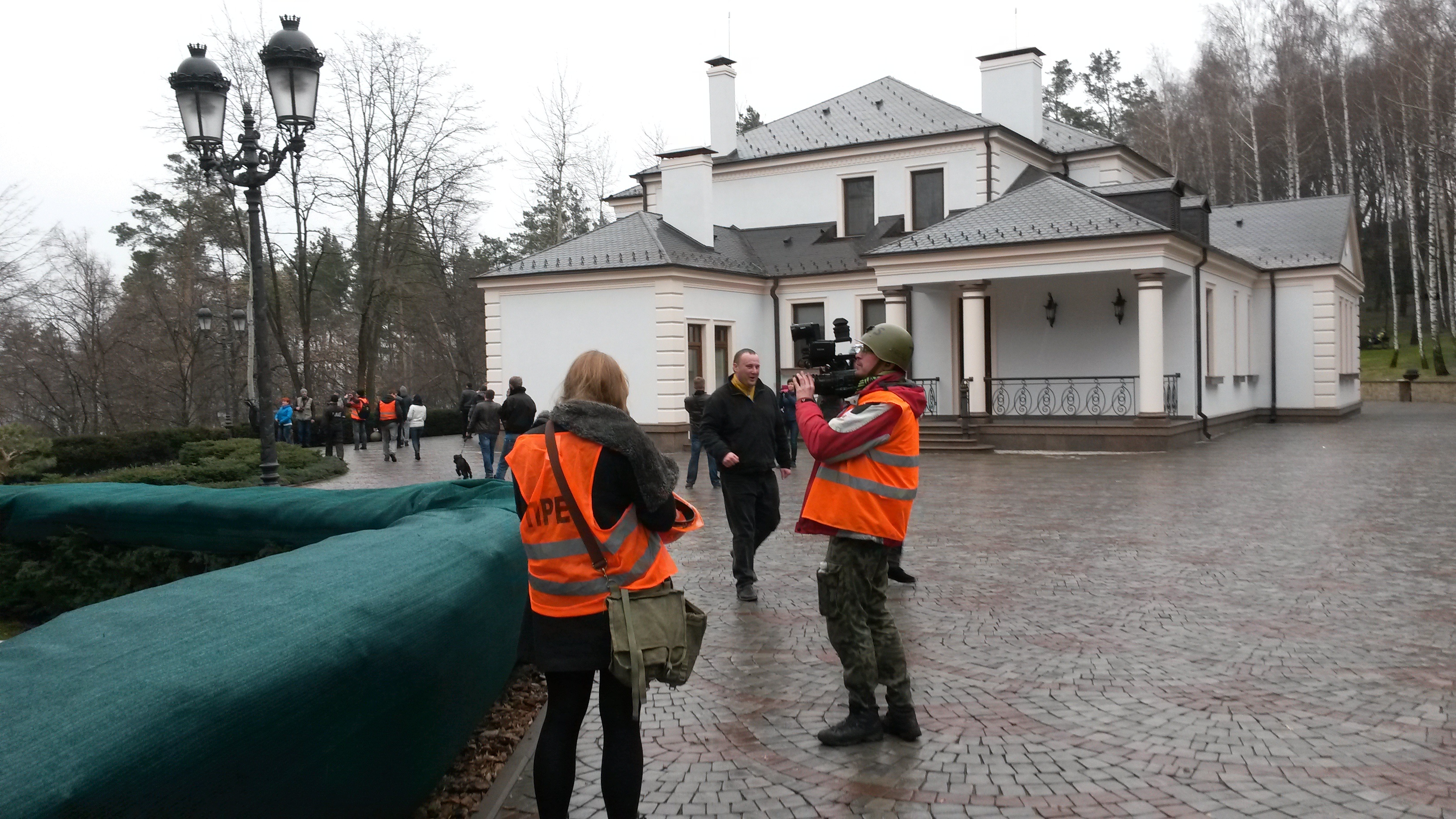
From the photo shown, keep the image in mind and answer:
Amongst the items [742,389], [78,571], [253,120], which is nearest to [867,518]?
[742,389]

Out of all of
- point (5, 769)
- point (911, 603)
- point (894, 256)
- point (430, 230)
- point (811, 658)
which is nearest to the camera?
point (5, 769)

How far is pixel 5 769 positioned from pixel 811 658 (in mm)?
4776

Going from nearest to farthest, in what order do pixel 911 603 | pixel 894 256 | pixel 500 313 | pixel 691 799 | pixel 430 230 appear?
pixel 691 799, pixel 911 603, pixel 894 256, pixel 500 313, pixel 430 230

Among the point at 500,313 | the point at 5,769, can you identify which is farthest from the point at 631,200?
the point at 5,769

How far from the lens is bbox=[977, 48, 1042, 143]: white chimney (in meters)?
30.0

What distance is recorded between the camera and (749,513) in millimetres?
8383

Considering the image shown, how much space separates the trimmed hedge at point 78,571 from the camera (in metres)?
6.90

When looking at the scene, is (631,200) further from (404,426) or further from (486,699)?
(486,699)

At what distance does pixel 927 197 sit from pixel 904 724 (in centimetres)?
2561

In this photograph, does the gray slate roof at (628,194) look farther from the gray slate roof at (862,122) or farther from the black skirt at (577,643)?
the black skirt at (577,643)

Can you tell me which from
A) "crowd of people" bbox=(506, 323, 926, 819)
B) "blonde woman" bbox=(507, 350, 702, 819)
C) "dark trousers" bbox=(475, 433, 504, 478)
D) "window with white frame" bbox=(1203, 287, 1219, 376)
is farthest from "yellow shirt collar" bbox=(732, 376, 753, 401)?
"window with white frame" bbox=(1203, 287, 1219, 376)

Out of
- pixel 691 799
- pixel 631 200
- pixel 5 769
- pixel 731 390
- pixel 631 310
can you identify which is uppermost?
pixel 631 200

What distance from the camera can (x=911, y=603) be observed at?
822cm

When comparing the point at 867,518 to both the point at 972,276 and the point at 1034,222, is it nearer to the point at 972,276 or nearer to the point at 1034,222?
the point at 972,276
